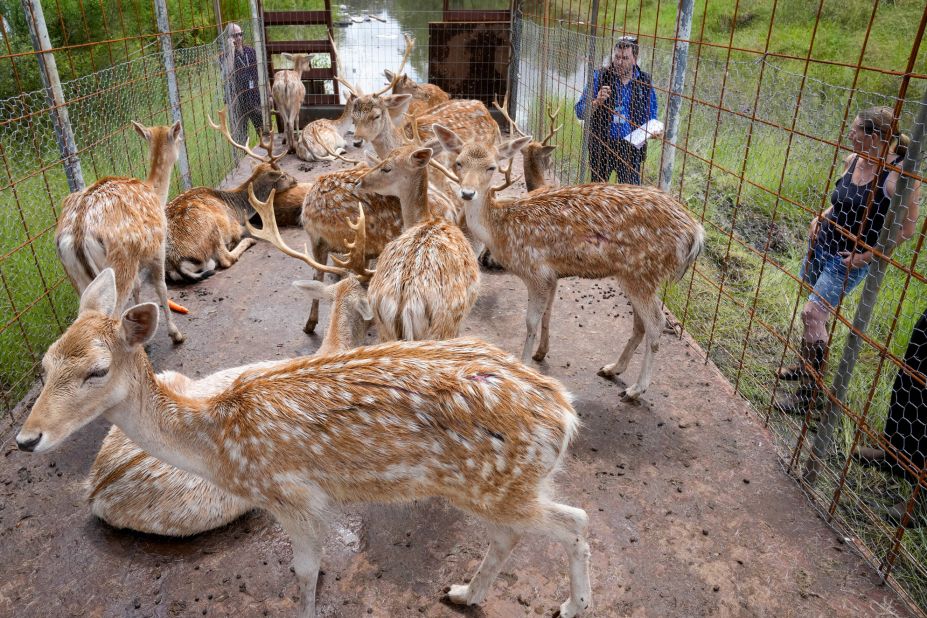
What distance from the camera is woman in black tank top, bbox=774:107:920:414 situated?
127 inches

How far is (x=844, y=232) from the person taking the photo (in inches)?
116

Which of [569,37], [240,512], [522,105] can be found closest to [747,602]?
[240,512]

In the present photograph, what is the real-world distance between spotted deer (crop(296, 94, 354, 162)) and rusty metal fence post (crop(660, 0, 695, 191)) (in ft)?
17.1

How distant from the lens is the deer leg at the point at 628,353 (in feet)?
14.1

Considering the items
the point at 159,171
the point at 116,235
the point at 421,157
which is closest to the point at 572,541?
the point at 421,157

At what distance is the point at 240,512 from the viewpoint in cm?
310

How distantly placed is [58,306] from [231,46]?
200 inches

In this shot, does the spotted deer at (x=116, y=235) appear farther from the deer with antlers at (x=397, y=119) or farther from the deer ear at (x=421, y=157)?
the deer with antlers at (x=397, y=119)

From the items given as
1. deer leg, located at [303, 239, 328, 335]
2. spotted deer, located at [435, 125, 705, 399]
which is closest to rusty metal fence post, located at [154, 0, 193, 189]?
deer leg, located at [303, 239, 328, 335]

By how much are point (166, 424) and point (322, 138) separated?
7.22 m

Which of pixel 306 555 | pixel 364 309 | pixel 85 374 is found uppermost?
pixel 85 374

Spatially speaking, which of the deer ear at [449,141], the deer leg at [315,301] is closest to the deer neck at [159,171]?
the deer leg at [315,301]

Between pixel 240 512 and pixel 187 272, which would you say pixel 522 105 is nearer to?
pixel 187 272

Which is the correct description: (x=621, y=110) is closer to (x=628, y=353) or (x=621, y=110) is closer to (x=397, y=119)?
(x=397, y=119)
